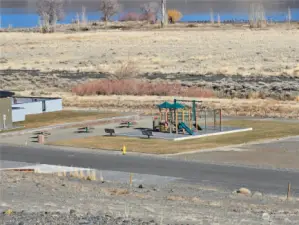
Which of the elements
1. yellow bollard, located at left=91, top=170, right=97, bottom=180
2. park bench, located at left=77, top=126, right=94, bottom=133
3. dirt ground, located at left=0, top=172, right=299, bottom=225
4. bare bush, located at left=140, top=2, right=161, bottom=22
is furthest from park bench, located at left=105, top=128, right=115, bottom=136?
bare bush, located at left=140, top=2, right=161, bottom=22

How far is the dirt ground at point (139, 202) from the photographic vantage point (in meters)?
22.0

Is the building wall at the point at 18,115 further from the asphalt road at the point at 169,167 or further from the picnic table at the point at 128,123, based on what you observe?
the asphalt road at the point at 169,167

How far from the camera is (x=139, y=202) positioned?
991 inches

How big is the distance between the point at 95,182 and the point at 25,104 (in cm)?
2401

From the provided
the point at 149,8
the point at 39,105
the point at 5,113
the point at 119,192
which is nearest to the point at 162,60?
the point at 39,105

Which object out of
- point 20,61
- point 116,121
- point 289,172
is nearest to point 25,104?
point 116,121

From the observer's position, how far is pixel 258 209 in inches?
966

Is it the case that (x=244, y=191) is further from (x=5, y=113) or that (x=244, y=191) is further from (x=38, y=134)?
(x=5, y=113)

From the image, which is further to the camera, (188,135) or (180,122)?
(180,122)

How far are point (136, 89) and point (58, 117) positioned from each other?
598 inches

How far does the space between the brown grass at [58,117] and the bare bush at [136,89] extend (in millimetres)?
11353

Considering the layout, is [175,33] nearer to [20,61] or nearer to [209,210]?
[20,61]

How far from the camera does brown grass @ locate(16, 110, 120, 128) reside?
Answer: 49656 millimetres

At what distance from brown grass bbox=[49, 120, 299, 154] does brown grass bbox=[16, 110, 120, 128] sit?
594 cm
